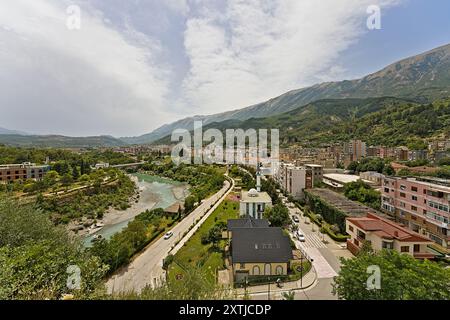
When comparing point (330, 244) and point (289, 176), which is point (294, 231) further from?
point (289, 176)

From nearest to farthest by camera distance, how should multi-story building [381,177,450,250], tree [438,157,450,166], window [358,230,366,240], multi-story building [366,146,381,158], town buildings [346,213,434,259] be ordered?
1. town buildings [346,213,434,259]
2. window [358,230,366,240]
3. multi-story building [381,177,450,250]
4. tree [438,157,450,166]
5. multi-story building [366,146,381,158]

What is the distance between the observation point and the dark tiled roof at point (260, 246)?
24.8ft

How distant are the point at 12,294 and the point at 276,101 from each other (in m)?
196

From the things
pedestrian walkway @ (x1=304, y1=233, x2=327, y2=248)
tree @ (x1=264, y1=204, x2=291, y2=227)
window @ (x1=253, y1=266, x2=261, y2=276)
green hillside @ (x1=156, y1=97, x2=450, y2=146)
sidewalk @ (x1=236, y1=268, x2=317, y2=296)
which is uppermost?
green hillside @ (x1=156, y1=97, x2=450, y2=146)

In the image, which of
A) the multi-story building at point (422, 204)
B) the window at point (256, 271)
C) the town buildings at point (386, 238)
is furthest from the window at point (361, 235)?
the window at point (256, 271)

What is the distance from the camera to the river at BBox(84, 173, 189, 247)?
14448 mm

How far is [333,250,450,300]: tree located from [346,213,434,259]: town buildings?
13.0ft

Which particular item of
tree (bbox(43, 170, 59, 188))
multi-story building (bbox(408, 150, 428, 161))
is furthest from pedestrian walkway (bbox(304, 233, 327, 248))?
multi-story building (bbox(408, 150, 428, 161))

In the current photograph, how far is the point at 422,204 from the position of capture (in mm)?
10844

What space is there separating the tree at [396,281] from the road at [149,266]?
3681mm

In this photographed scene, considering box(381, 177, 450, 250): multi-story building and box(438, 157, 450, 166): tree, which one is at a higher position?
box(438, 157, 450, 166): tree

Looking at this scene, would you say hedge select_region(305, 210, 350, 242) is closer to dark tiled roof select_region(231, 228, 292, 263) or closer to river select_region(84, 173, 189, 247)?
dark tiled roof select_region(231, 228, 292, 263)

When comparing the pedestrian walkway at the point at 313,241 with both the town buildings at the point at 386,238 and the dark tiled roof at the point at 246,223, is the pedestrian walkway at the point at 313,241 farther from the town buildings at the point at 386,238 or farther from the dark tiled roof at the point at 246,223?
the dark tiled roof at the point at 246,223
